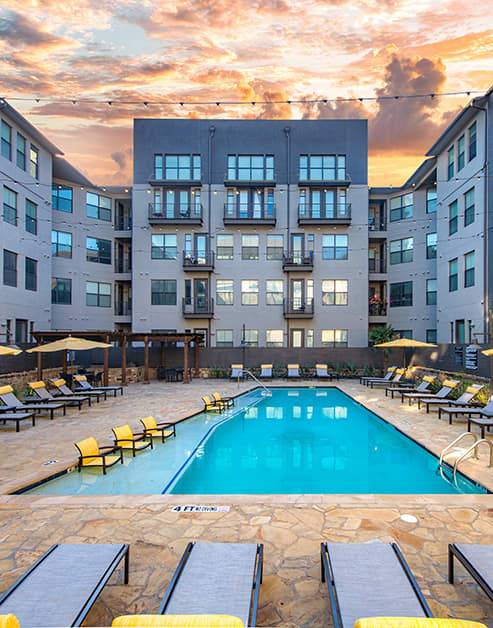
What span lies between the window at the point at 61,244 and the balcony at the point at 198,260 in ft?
27.5

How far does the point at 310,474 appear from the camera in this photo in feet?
26.3

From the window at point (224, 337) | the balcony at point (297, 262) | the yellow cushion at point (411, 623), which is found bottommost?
the yellow cushion at point (411, 623)

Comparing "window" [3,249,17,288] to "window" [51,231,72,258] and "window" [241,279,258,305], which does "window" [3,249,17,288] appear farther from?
"window" [241,279,258,305]

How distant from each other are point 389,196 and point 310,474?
2633 centimetres

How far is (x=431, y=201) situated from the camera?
89.9 ft

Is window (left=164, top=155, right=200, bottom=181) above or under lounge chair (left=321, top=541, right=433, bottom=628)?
above

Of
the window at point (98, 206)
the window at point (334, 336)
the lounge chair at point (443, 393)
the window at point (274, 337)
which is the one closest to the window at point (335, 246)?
the window at point (334, 336)

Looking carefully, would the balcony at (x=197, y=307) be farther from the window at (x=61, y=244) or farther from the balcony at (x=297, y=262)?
the window at (x=61, y=244)

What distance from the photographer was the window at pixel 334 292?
26.9m

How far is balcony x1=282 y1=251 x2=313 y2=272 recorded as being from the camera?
26.4 metres

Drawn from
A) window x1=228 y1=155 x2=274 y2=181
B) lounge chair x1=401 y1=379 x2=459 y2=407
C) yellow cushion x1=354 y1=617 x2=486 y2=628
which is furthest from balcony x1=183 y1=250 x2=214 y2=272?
yellow cushion x1=354 y1=617 x2=486 y2=628

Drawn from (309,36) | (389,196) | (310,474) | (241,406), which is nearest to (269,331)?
(241,406)

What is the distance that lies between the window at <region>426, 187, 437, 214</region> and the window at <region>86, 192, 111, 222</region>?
23.7 m

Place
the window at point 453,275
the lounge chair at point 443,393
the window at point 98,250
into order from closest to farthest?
the lounge chair at point 443,393, the window at point 453,275, the window at point 98,250
